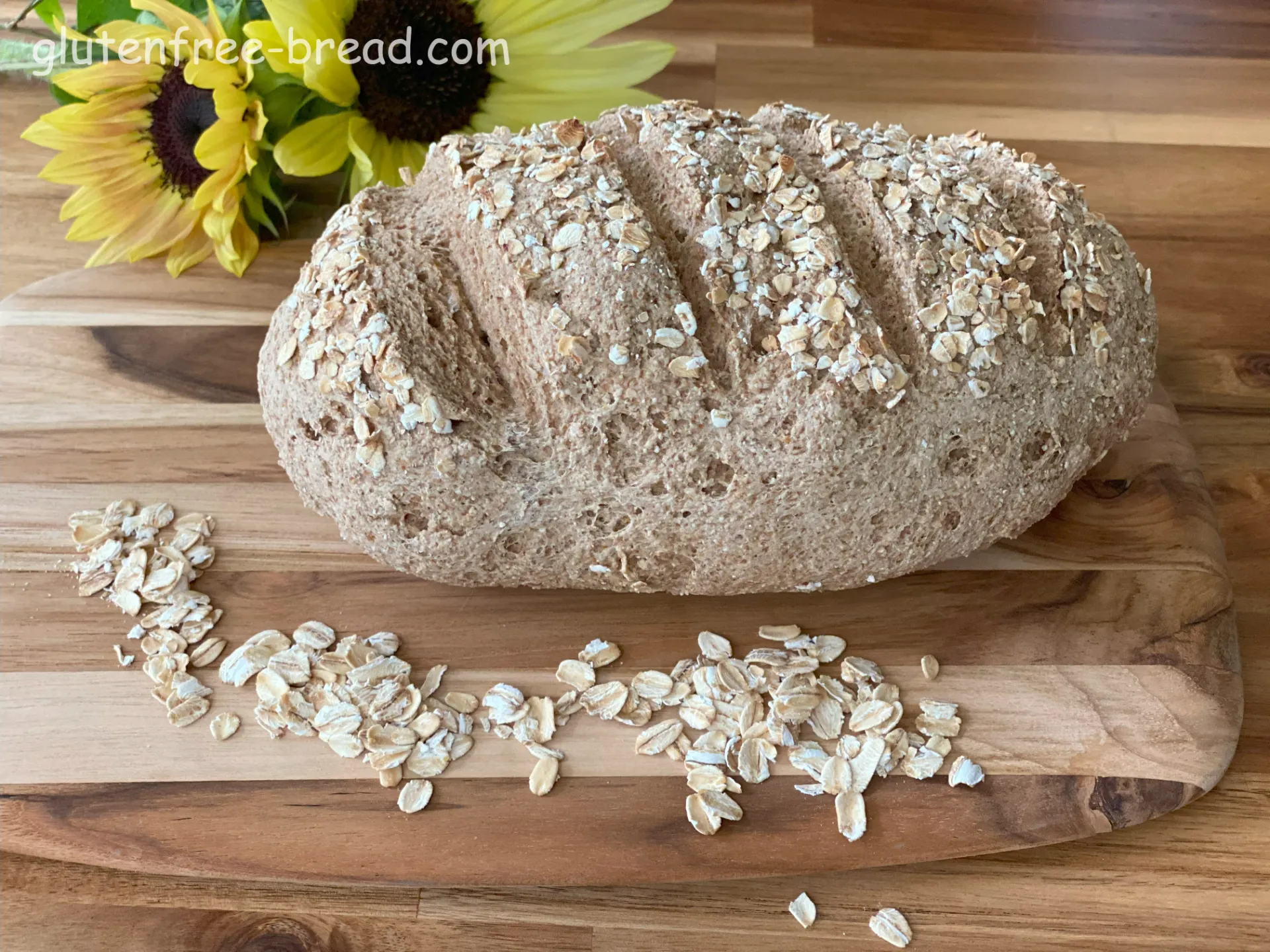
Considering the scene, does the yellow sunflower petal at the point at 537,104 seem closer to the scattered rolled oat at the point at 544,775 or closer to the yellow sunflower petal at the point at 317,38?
the yellow sunflower petal at the point at 317,38

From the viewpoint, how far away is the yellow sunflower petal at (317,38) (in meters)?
1.37

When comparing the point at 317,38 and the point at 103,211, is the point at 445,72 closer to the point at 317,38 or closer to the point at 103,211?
A: the point at 317,38

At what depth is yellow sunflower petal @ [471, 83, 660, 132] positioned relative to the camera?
63.3 inches

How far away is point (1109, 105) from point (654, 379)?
1379mm

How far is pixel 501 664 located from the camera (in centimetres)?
129

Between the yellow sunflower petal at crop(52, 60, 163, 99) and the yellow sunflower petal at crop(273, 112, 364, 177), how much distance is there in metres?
0.20

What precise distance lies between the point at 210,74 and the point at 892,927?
133cm

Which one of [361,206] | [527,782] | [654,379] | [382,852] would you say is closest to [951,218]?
[654,379]

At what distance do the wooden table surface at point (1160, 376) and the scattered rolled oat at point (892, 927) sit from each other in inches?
0.5

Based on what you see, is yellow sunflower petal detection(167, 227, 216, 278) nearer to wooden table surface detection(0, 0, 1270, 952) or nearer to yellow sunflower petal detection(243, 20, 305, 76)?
wooden table surface detection(0, 0, 1270, 952)

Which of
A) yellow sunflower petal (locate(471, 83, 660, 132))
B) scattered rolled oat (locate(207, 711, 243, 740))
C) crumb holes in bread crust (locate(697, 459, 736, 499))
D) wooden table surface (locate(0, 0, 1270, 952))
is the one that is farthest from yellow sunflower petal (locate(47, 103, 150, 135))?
crumb holes in bread crust (locate(697, 459, 736, 499))

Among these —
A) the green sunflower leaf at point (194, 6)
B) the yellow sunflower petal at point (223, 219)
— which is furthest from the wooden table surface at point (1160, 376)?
the green sunflower leaf at point (194, 6)

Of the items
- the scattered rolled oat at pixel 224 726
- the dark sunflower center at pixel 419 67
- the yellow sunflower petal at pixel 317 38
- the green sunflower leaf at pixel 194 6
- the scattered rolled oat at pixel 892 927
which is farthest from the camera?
the green sunflower leaf at pixel 194 6

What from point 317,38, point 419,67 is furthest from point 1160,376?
point 317,38
